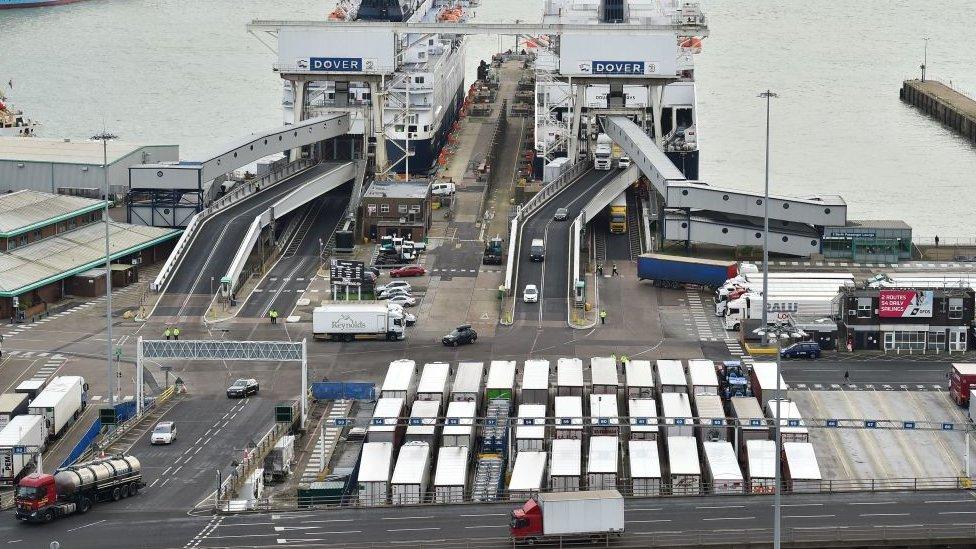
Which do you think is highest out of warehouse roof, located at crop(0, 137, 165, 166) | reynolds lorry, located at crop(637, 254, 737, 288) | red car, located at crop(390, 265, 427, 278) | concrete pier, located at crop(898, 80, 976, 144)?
concrete pier, located at crop(898, 80, 976, 144)

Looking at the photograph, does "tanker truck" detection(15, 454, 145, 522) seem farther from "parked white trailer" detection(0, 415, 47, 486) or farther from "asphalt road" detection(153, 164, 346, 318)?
"asphalt road" detection(153, 164, 346, 318)

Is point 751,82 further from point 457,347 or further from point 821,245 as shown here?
point 457,347

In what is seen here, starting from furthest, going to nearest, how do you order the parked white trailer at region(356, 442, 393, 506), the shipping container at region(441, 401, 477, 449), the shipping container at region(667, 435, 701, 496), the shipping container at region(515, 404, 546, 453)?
the shipping container at region(441, 401, 477, 449), the shipping container at region(515, 404, 546, 453), the shipping container at region(667, 435, 701, 496), the parked white trailer at region(356, 442, 393, 506)

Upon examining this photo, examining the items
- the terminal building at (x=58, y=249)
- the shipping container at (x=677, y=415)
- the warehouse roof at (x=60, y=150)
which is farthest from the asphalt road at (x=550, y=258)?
the warehouse roof at (x=60, y=150)

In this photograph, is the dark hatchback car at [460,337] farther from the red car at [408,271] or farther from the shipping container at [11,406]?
the shipping container at [11,406]

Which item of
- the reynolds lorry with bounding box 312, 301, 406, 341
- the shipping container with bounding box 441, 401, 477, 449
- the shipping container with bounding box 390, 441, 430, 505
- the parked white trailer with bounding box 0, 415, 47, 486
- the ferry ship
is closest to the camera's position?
the shipping container with bounding box 390, 441, 430, 505

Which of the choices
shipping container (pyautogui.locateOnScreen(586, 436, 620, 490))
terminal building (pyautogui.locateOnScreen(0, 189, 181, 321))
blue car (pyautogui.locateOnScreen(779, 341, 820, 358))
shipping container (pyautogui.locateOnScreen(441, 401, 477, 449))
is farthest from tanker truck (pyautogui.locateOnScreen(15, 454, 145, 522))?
blue car (pyautogui.locateOnScreen(779, 341, 820, 358))
